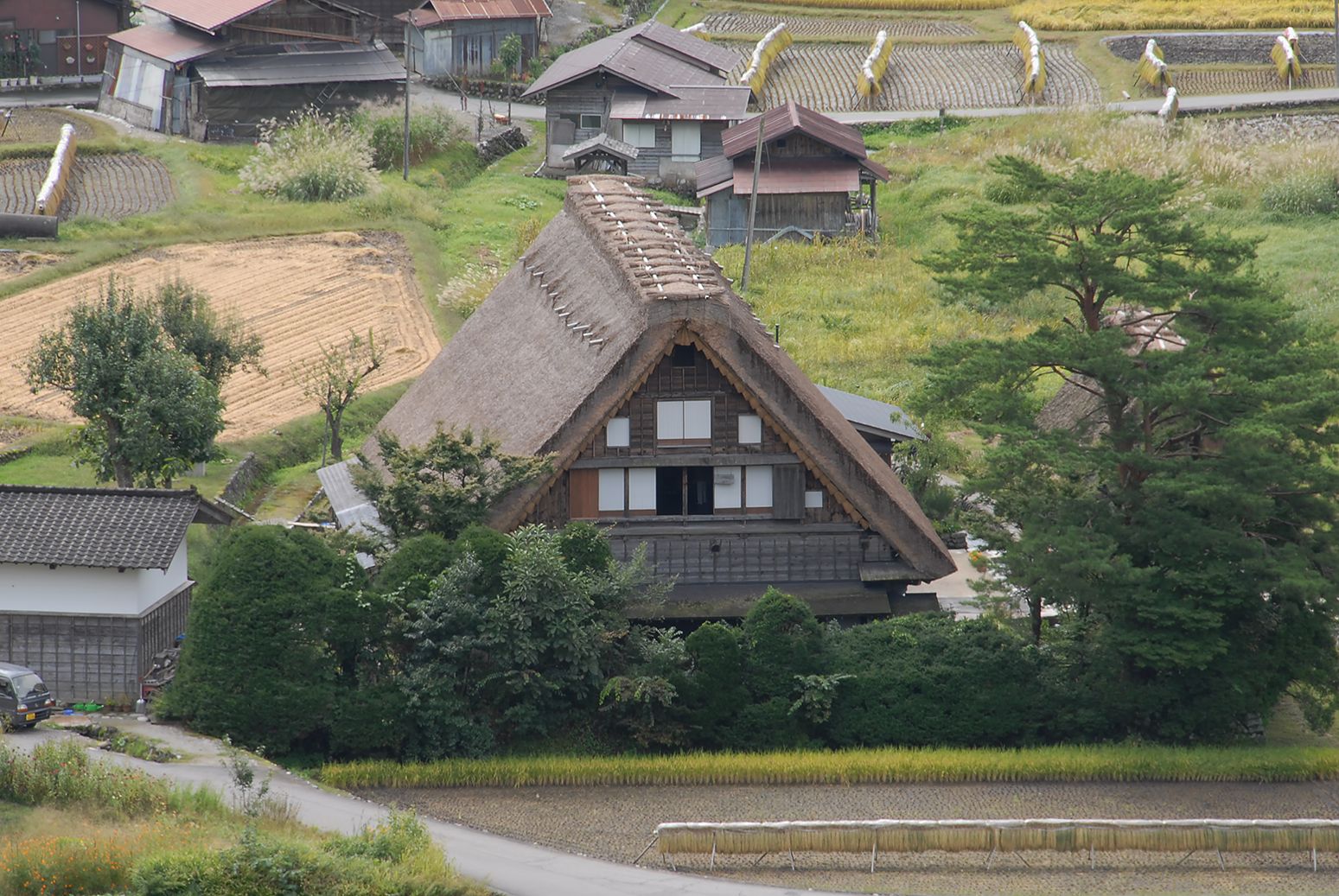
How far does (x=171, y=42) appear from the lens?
77250 millimetres

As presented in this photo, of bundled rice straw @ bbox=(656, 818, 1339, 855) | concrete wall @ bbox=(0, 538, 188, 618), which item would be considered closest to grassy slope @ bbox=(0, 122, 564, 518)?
concrete wall @ bbox=(0, 538, 188, 618)

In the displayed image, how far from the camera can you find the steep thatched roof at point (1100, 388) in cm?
3222

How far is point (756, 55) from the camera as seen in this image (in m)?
88.5

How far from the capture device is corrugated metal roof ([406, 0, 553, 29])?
3428 inches

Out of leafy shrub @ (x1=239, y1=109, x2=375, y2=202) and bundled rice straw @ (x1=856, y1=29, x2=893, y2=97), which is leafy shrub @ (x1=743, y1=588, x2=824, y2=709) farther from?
bundled rice straw @ (x1=856, y1=29, x2=893, y2=97)


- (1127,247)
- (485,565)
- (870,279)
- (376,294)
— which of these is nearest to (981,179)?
(870,279)

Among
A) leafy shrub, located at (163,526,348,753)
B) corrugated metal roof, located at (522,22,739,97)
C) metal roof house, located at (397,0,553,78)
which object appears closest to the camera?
leafy shrub, located at (163,526,348,753)

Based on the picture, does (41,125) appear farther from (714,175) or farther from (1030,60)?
(1030,60)

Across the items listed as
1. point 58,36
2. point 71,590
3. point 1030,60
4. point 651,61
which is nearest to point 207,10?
point 58,36

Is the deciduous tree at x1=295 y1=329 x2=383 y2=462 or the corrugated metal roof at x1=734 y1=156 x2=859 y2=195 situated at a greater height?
the corrugated metal roof at x1=734 y1=156 x2=859 y2=195

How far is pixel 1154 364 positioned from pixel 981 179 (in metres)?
38.0

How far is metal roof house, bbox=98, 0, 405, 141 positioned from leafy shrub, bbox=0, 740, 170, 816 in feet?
167

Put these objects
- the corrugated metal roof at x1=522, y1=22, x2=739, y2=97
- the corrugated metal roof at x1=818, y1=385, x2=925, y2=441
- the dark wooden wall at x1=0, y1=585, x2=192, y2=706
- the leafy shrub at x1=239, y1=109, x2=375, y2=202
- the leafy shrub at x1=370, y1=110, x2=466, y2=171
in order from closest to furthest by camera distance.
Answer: the dark wooden wall at x1=0, y1=585, x2=192, y2=706 → the corrugated metal roof at x1=818, y1=385, x2=925, y2=441 → the leafy shrub at x1=239, y1=109, x2=375, y2=202 → the leafy shrub at x1=370, y1=110, x2=466, y2=171 → the corrugated metal roof at x1=522, y1=22, x2=739, y2=97

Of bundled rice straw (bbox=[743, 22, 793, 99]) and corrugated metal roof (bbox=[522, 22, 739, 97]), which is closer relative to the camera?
corrugated metal roof (bbox=[522, 22, 739, 97])
